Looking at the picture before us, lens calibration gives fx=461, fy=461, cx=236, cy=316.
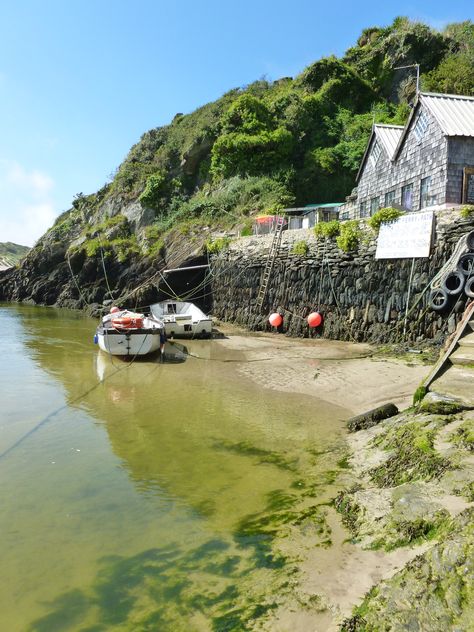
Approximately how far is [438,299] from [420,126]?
11947 mm

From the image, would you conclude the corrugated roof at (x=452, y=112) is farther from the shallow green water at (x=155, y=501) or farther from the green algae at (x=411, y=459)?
the green algae at (x=411, y=459)

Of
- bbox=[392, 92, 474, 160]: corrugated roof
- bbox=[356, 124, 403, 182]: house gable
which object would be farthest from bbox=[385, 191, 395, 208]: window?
bbox=[392, 92, 474, 160]: corrugated roof

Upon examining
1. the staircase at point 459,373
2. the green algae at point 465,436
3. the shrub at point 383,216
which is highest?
the shrub at point 383,216

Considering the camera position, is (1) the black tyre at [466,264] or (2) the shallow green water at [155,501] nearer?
(2) the shallow green water at [155,501]

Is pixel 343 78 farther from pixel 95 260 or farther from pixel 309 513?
pixel 309 513

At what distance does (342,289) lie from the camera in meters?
18.8

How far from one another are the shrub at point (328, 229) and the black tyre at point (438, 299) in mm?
5894

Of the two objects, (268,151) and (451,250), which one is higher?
(268,151)

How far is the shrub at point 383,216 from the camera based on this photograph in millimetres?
16672

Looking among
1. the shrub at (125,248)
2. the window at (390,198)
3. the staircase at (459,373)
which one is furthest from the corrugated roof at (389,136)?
the shrub at (125,248)

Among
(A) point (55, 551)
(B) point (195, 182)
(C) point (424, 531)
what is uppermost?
(B) point (195, 182)

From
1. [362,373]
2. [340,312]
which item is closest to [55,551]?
[362,373]

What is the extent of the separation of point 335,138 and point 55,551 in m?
37.4

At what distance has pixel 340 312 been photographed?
61.9 feet
